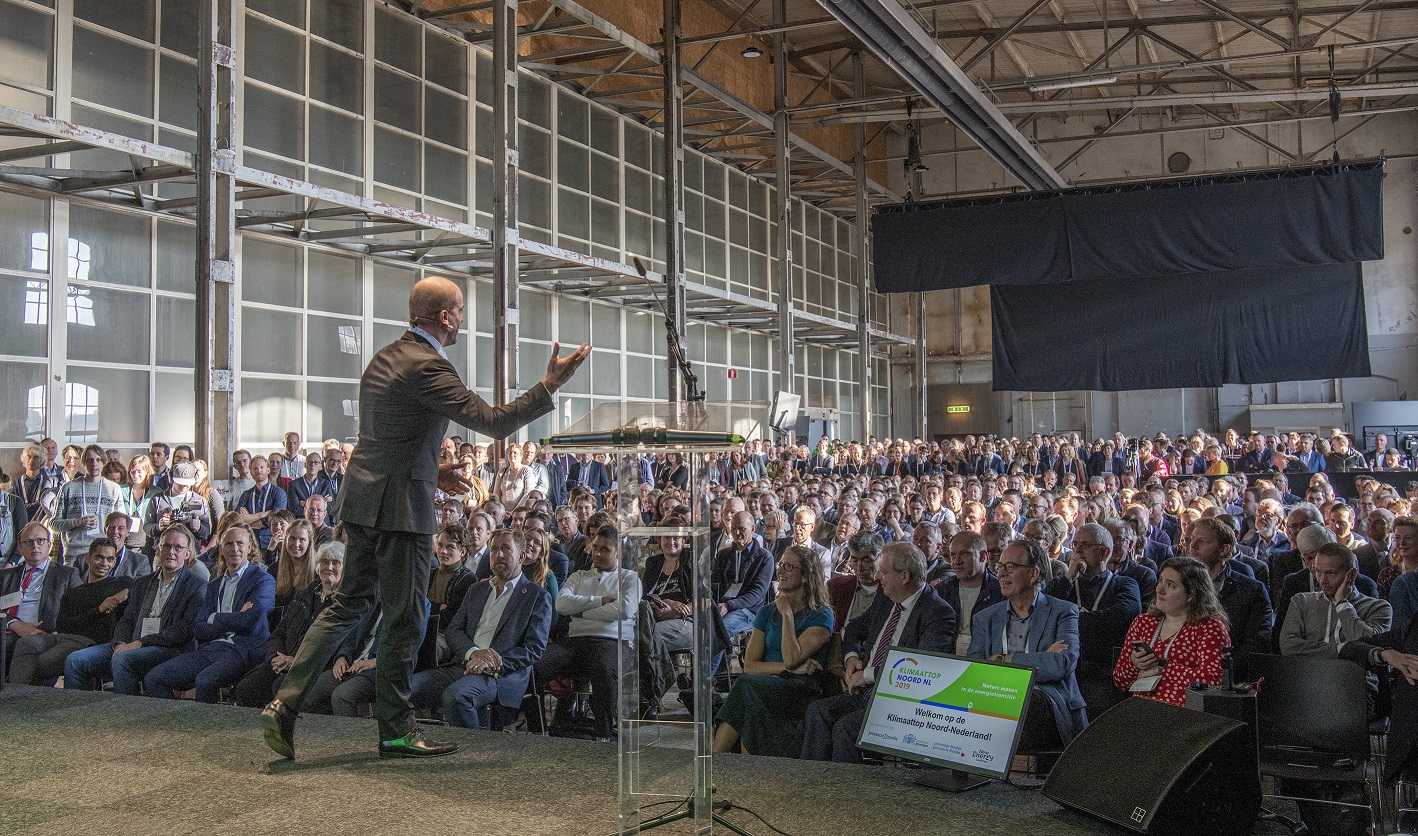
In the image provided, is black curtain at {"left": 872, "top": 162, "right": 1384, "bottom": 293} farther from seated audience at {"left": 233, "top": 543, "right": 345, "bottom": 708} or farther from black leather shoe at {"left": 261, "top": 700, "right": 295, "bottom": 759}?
black leather shoe at {"left": 261, "top": 700, "right": 295, "bottom": 759}

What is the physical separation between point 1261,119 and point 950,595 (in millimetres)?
20087

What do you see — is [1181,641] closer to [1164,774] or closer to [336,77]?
[1164,774]

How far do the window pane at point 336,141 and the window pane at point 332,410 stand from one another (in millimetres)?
2545

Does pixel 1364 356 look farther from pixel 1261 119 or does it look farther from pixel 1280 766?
pixel 1280 766

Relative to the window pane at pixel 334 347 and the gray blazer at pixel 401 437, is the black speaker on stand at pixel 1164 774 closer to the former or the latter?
the gray blazer at pixel 401 437

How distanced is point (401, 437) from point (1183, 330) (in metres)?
15.0

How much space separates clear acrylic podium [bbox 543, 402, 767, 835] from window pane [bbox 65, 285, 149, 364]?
9.34 meters

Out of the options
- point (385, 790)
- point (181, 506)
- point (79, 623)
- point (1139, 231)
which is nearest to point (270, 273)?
point (181, 506)

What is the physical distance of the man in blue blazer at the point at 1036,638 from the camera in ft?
13.0

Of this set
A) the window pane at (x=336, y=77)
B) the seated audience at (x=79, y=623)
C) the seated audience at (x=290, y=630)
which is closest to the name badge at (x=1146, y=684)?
the seated audience at (x=290, y=630)

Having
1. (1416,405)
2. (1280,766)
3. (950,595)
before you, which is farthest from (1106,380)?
(1280,766)

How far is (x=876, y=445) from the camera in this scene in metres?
18.8

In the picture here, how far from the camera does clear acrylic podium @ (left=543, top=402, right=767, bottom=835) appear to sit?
2.62m

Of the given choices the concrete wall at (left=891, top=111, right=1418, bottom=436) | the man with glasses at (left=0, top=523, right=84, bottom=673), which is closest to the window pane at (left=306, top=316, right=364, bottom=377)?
the man with glasses at (left=0, top=523, right=84, bottom=673)
